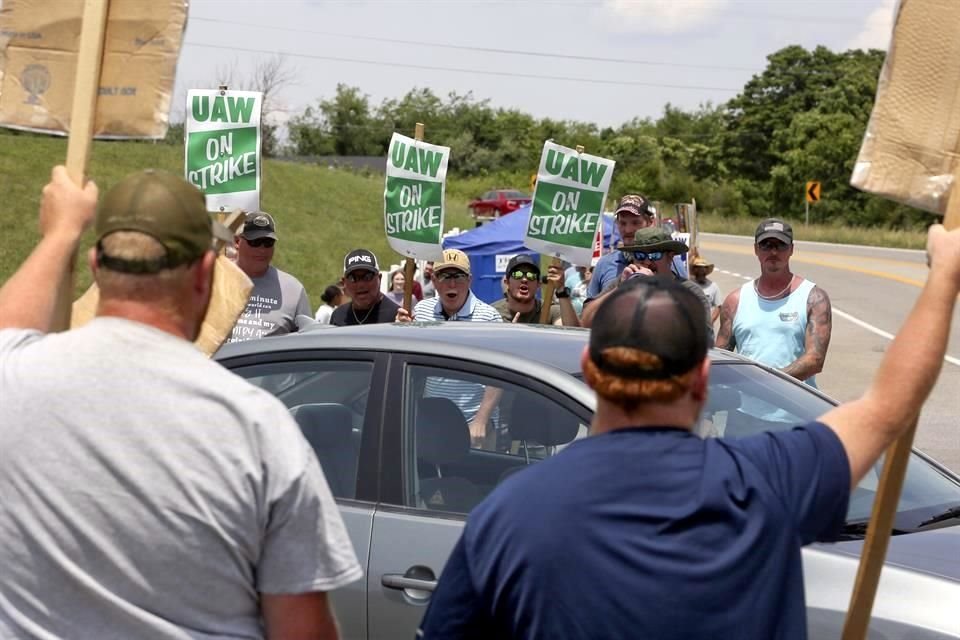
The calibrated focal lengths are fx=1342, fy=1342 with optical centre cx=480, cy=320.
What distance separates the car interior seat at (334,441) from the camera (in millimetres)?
4633

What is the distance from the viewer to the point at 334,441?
4.79 meters

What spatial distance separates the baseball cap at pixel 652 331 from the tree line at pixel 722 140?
61.0m

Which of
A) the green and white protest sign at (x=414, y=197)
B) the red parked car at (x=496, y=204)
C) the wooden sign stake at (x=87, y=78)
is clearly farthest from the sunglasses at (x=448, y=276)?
the red parked car at (x=496, y=204)

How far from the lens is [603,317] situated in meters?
2.29

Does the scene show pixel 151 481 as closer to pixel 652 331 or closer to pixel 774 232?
pixel 652 331

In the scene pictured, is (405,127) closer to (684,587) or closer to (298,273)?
(298,273)

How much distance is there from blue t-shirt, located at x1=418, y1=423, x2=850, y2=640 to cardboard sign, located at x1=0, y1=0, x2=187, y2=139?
4.72 ft

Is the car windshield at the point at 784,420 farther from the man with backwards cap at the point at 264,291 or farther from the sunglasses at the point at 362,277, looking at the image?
the sunglasses at the point at 362,277

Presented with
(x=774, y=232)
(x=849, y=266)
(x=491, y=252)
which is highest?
(x=774, y=232)

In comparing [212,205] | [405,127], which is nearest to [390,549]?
[212,205]

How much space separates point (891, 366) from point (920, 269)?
→ 125 ft

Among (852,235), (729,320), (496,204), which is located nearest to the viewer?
(729,320)

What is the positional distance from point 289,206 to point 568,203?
3250 cm

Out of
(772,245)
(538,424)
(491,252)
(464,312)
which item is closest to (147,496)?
(538,424)
